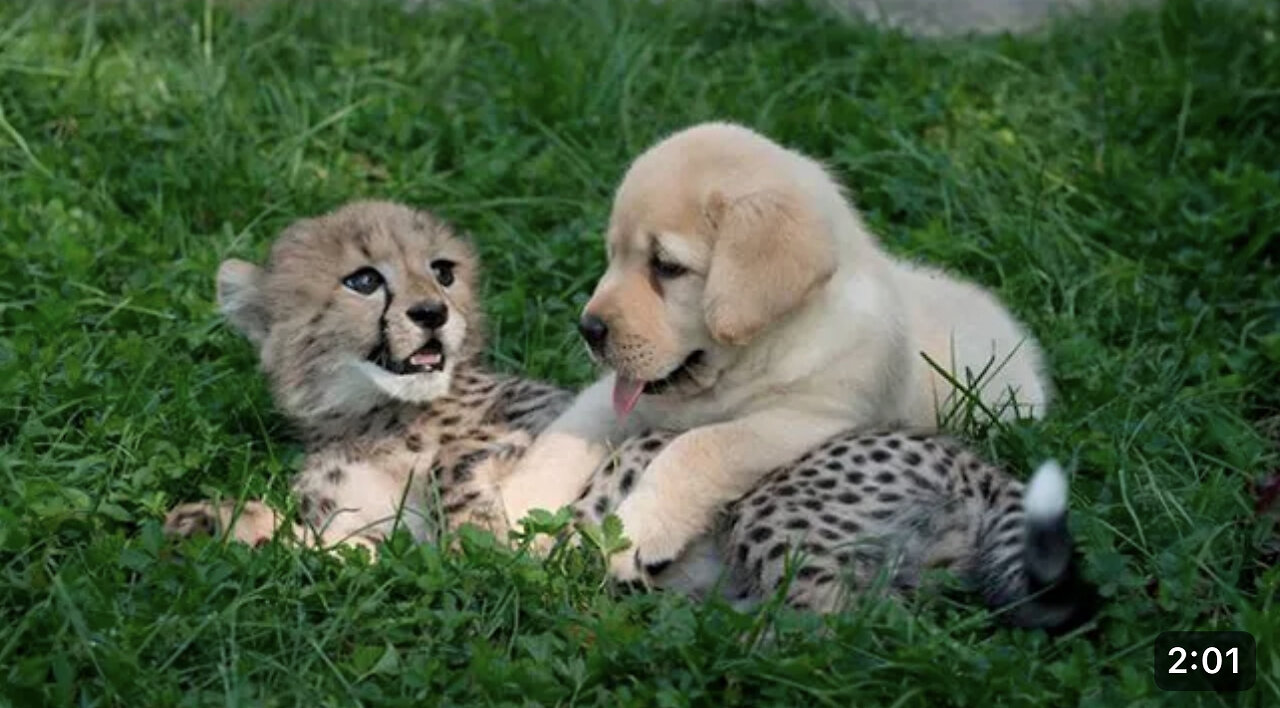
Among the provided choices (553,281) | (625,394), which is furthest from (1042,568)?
(553,281)

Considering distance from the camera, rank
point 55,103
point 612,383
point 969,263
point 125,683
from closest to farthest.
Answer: point 125,683
point 612,383
point 969,263
point 55,103

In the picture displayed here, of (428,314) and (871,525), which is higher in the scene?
(428,314)

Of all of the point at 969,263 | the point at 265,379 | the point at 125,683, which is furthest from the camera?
the point at 969,263

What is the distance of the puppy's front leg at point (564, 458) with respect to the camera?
5.47m

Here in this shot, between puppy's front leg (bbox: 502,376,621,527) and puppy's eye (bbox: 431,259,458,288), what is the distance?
1.58 ft

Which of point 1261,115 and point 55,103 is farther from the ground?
point 55,103

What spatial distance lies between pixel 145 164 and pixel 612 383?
2.22 metres

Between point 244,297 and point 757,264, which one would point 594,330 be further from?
point 244,297

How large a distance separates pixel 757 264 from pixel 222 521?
124 centimetres

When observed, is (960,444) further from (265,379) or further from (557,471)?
(265,379)

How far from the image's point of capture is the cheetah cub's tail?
479 cm

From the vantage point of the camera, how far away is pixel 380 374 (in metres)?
5.68

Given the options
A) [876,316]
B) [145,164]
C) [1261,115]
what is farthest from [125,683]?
[1261,115]

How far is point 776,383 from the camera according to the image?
5410mm
